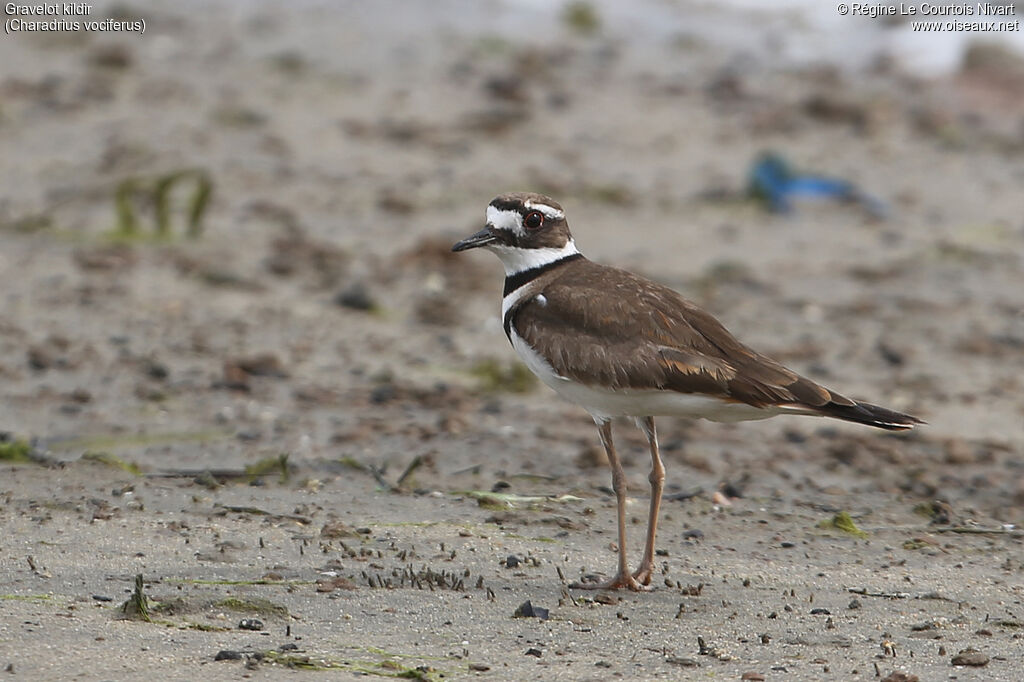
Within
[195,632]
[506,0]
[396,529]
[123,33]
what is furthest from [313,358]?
[506,0]

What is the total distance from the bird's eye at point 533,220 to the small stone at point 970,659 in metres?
2.22

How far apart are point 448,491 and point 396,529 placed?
631 mm

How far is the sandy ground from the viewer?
4582 mm

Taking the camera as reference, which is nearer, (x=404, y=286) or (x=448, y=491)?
(x=448, y=491)

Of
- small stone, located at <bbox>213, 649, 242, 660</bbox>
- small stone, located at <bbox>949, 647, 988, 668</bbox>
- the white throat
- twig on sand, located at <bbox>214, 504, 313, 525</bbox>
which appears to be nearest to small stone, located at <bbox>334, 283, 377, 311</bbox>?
the white throat

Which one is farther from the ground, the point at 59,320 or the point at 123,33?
the point at 123,33

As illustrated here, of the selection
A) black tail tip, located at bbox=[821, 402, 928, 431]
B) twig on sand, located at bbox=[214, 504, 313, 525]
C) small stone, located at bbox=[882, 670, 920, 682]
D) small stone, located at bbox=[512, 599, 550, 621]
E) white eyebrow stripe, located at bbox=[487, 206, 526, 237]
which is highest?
white eyebrow stripe, located at bbox=[487, 206, 526, 237]

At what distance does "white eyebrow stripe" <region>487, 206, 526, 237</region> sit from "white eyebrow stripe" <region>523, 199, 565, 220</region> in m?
0.06

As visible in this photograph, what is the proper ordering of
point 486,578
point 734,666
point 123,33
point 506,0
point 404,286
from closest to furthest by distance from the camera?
point 734,666, point 486,578, point 404,286, point 123,33, point 506,0

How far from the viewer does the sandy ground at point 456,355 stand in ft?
15.0

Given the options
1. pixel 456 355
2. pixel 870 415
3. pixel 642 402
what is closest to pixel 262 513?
pixel 642 402

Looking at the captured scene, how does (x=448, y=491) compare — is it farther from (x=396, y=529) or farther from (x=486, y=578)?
(x=486, y=578)

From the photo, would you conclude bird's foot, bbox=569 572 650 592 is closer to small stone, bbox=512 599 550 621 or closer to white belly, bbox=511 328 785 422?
small stone, bbox=512 599 550 621

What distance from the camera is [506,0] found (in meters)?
15.0
